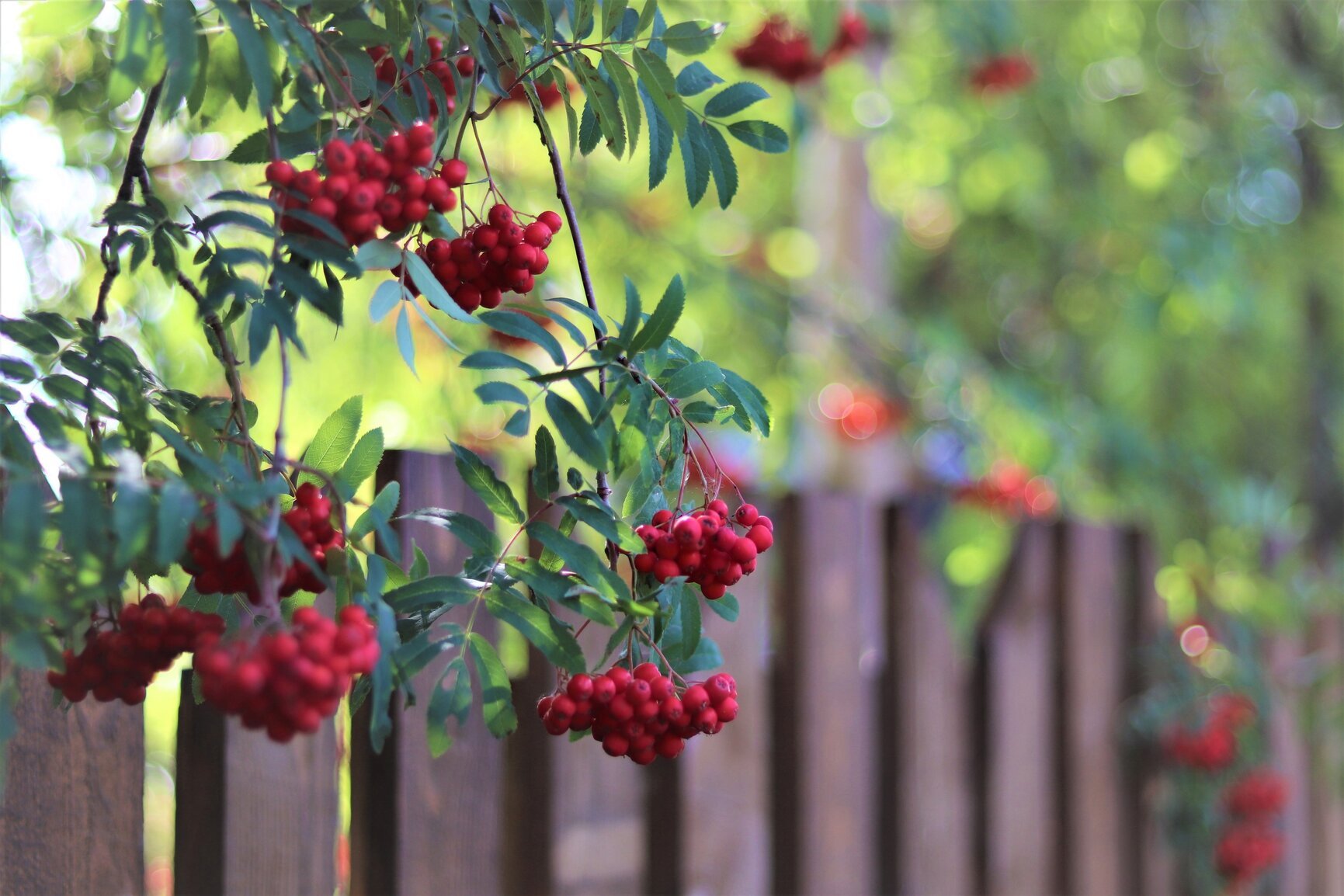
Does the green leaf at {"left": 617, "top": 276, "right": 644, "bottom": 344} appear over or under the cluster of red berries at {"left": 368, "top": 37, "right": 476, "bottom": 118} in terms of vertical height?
under

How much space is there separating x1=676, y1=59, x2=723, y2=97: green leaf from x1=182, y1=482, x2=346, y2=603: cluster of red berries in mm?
367

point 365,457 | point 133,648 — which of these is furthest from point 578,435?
point 133,648

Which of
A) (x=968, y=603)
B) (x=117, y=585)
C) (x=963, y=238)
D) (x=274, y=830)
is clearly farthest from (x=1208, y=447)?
(x=117, y=585)

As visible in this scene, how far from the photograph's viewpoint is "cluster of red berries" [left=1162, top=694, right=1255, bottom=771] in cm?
191

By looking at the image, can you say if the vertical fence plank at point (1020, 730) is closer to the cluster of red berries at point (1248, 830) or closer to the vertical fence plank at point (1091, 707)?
the vertical fence plank at point (1091, 707)

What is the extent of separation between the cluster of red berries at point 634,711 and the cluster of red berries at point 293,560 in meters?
0.15

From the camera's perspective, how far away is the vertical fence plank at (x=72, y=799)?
33.0 inches

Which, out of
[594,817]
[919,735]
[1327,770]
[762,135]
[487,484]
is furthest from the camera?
[1327,770]

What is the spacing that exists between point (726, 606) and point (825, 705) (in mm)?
877

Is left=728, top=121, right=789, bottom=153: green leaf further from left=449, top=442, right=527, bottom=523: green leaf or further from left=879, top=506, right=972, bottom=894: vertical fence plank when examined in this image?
left=879, top=506, right=972, bottom=894: vertical fence plank

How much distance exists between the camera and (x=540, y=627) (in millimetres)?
706

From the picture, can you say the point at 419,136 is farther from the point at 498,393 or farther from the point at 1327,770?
the point at 1327,770

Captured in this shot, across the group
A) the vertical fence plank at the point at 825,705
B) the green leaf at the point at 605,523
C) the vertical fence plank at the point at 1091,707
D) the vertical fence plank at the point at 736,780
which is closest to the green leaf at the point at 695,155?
the green leaf at the point at 605,523

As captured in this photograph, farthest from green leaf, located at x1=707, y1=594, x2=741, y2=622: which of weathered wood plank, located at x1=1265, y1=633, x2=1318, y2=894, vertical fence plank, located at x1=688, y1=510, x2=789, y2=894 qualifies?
weathered wood plank, located at x1=1265, y1=633, x2=1318, y2=894
